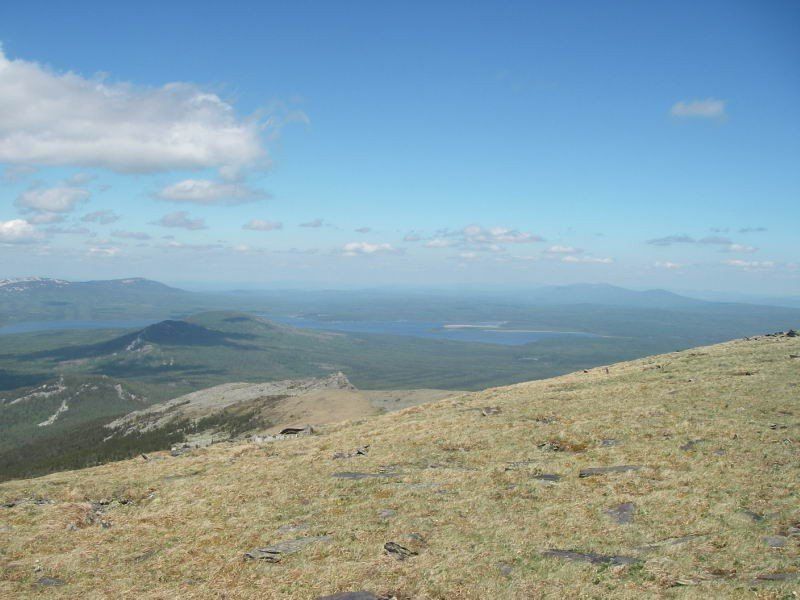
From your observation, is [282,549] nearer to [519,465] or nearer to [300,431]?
[519,465]

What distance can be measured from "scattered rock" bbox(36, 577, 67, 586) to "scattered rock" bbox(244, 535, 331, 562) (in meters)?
5.78

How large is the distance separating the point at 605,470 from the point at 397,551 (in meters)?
12.0

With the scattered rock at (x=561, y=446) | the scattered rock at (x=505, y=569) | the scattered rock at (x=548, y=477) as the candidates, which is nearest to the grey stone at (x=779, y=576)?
the scattered rock at (x=505, y=569)

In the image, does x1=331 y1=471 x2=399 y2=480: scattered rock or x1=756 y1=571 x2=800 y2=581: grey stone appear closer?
x1=756 y1=571 x2=800 y2=581: grey stone

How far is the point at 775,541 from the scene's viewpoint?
1548 centimetres

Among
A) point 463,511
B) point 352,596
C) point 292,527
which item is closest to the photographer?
point 352,596

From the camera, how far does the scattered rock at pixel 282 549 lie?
55.8 ft

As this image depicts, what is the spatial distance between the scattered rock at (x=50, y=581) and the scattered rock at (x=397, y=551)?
34.2 feet

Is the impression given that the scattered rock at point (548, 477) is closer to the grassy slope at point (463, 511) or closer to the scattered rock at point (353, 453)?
the grassy slope at point (463, 511)

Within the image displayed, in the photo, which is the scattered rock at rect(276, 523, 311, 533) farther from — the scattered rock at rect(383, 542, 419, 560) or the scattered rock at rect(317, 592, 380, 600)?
the scattered rock at rect(317, 592, 380, 600)

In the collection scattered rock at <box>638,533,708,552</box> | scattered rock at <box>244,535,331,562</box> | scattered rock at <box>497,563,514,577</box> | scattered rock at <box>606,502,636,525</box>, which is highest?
scattered rock at <box>638,533,708,552</box>

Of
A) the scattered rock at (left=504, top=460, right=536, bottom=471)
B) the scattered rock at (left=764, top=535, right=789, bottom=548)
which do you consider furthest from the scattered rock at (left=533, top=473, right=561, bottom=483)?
the scattered rock at (left=764, top=535, right=789, bottom=548)

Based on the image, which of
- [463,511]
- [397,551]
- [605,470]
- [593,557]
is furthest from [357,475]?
[593,557]

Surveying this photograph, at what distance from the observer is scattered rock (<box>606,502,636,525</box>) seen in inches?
722
